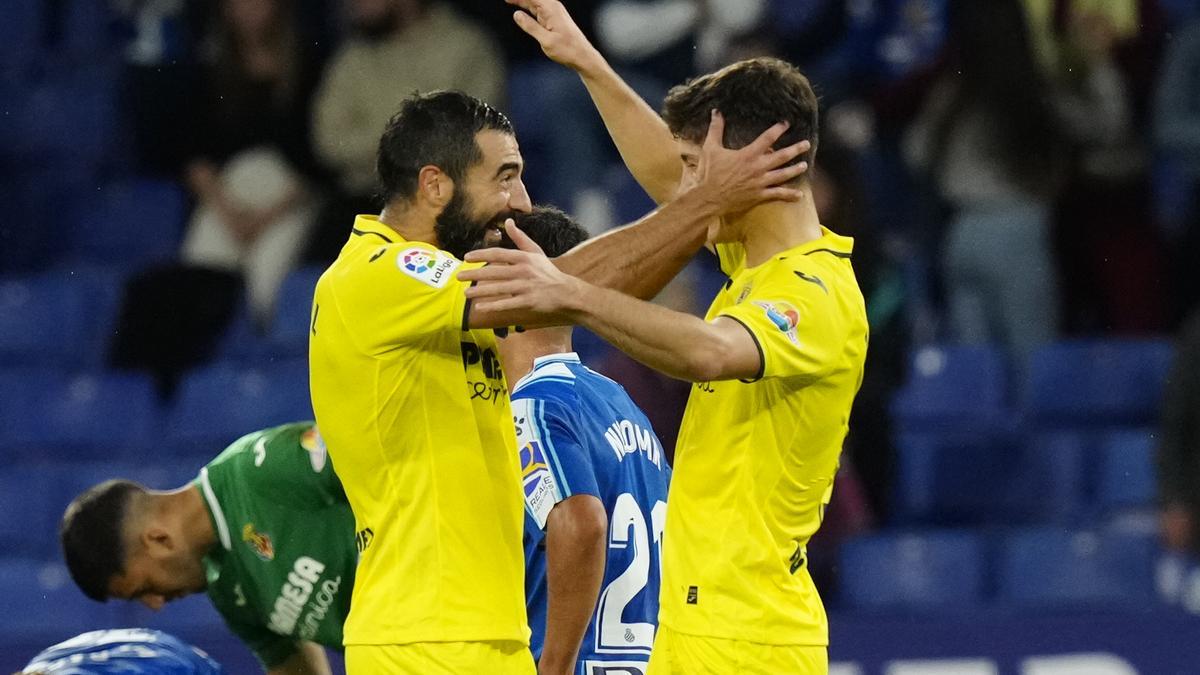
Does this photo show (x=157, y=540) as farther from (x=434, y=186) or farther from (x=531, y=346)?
(x=434, y=186)

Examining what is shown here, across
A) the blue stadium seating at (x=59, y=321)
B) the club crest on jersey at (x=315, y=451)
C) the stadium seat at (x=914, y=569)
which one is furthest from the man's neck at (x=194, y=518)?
the blue stadium seating at (x=59, y=321)

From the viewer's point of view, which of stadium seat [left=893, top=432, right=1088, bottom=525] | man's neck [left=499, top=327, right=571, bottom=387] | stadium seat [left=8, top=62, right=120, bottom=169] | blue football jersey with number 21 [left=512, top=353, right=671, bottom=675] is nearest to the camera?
blue football jersey with number 21 [left=512, top=353, right=671, bottom=675]

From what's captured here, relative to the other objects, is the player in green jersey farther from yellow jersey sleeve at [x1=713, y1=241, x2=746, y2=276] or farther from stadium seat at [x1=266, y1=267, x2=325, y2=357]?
stadium seat at [x1=266, y1=267, x2=325, y2=357]

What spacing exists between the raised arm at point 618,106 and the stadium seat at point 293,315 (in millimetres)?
4283

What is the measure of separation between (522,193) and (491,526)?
686 mm

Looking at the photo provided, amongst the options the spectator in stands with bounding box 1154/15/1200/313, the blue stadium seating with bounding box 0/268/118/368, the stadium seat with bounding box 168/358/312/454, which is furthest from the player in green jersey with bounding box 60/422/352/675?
the spectator in stands with bounding box 1154/15/1200/313

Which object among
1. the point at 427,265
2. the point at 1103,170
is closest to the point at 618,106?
the point at 427,265

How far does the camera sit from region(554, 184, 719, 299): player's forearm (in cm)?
357

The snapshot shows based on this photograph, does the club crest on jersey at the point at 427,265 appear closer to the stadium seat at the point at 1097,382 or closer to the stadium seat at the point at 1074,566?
the stadium seat at the point at 1074,566

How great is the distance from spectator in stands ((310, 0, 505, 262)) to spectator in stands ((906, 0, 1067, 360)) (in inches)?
82.1

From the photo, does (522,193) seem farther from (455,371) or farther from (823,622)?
(823,622)

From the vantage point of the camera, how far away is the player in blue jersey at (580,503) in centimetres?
421

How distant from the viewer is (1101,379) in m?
8.05

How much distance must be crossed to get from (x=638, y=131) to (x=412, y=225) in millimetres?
728
